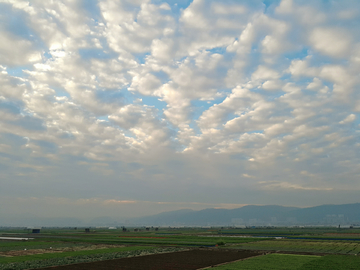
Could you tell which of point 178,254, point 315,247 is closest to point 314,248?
point 315,247

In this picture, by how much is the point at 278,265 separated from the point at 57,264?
1247 inches

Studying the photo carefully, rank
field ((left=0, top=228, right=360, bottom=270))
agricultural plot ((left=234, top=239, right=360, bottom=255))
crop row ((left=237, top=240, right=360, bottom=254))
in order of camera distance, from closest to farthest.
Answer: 1. field ((left=0, top=228, right=360, bottom=270))
2. agricultural plot ((left=234, top=239, right=360, bottom=255))
3. crop row ((left=237, top=240, right=360, bottom=254))

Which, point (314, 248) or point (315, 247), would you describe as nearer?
point (314, 248)

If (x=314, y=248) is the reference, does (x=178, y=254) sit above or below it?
above

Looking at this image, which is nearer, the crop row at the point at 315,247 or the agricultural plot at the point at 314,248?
the agricultural plot at the point at 314,248

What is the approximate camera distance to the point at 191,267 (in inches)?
1361

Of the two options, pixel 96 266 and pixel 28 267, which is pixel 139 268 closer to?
pixel 96 266

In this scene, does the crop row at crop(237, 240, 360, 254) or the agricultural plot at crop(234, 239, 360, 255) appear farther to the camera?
the crop row at crop(237, 240, 360, 254)

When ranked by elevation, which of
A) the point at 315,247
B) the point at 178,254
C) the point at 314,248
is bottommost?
the point at 315,247

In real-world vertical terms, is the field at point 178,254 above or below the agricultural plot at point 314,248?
above

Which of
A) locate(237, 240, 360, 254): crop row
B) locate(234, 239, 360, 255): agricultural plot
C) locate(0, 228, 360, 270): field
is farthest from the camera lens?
locate(237, 240, 360, 254): crop row

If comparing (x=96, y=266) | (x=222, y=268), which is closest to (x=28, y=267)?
(x=96, y=266)

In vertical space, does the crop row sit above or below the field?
below

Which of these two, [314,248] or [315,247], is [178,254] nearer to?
[314,248]
